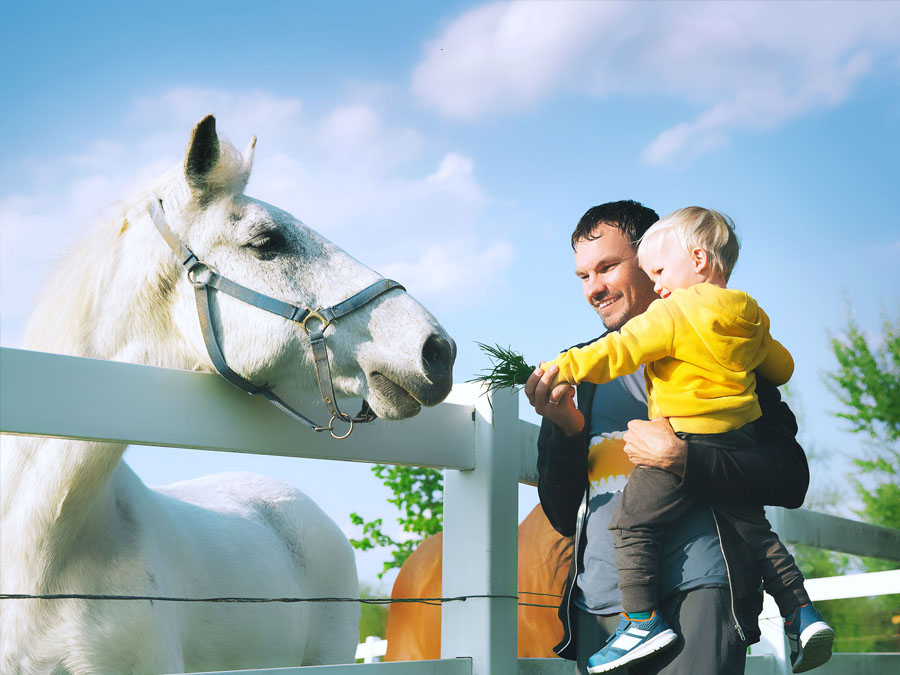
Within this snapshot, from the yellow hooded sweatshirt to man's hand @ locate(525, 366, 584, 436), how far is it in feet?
0.09

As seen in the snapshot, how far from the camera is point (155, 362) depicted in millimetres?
2039

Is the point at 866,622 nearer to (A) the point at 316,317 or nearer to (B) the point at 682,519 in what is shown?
(B) the point at 682,519

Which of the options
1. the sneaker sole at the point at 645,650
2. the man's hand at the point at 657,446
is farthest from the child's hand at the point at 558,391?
the sneaker sole at the point at 645,650

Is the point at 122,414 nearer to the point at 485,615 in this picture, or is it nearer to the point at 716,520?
the point at 485,615

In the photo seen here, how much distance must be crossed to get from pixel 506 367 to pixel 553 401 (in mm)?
284

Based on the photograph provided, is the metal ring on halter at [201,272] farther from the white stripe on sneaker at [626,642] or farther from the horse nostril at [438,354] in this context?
the white stripe on sneaker at [626,642]

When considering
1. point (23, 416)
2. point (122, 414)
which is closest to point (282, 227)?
point (122, 414)

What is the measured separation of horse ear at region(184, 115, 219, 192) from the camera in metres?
1.98

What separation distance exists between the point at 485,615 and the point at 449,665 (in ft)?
0.49

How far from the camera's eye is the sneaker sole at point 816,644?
4.90 ft

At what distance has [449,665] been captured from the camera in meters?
1.96

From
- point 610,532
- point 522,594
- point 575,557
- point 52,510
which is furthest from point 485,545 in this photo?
point 522,594

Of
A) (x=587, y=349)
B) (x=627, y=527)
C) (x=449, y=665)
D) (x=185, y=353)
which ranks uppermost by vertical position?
(x=185, y=353)

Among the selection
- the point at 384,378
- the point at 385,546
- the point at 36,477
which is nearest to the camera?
the point at 384,378
